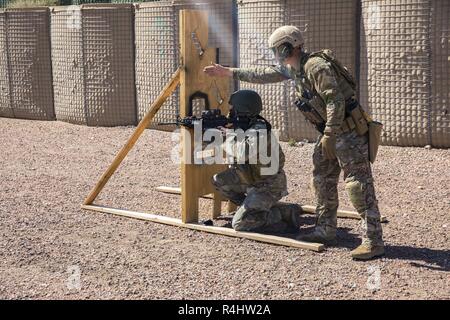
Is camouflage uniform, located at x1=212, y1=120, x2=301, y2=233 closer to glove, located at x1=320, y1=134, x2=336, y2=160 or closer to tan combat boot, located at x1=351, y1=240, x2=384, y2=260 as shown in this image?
glove, located at x1=320, y1=134, x2=336, y2=160

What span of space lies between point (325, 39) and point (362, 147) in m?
4.65

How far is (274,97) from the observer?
10.5m

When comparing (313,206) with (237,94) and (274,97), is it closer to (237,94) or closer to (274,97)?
(237,94)

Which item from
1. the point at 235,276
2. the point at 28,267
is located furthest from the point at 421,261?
the point at 28,267

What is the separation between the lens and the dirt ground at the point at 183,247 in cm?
503

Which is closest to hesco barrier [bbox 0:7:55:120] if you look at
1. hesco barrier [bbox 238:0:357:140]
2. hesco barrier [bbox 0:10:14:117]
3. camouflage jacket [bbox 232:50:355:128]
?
hesco barrier [bbox 0:10:14:117]

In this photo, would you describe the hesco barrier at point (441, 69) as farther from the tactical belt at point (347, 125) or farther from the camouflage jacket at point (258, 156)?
the tactical belt at point (347, 125)

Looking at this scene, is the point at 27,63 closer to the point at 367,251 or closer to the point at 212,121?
the point at 212,121

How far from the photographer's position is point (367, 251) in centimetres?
555

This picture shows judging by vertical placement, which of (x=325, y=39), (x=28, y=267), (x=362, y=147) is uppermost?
(x=325, y=39)

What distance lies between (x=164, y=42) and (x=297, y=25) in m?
2.48

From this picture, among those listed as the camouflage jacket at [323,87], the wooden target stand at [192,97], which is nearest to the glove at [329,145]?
the camouflage jacket at [323,87]

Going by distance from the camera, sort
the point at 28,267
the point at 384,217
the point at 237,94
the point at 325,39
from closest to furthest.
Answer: the point at 28,267, the point at 237,94, the point at 384,217, the point at 325,39

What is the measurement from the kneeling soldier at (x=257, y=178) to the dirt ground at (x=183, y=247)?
0.29 m
